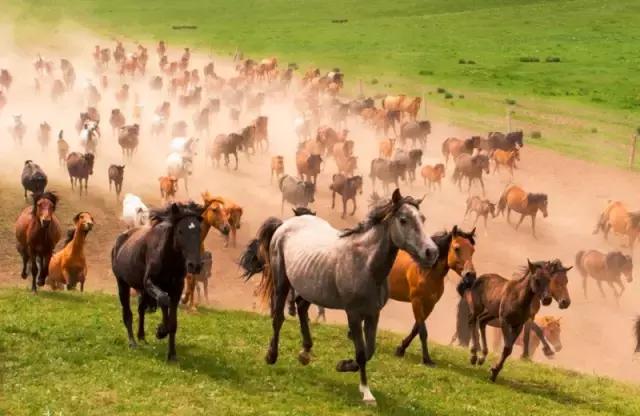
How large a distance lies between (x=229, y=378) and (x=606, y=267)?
1837 cm

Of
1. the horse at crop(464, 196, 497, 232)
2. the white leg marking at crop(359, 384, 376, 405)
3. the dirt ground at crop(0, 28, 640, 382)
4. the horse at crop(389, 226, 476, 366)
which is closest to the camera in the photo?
the white leg marking at crop(359, 384, 376, 405)

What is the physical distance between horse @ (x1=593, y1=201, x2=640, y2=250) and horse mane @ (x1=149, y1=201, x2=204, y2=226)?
75.9 ft

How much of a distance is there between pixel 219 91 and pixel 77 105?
10.0 m

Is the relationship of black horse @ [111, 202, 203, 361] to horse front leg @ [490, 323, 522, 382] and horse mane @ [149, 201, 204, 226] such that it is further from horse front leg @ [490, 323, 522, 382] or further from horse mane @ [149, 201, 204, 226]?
horse front leg @ [490, 323, 522, 382]

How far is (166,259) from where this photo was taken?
40.5 feet

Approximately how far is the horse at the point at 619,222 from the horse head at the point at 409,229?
22610 mm

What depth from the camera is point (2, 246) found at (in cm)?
2562

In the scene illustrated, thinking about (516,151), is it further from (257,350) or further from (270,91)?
(257,350)

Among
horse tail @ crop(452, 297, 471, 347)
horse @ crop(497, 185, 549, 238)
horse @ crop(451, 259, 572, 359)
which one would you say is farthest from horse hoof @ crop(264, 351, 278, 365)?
horse @ crop(497, 185, 549, 238)

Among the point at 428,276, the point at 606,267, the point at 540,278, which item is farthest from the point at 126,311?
the point at 606,267

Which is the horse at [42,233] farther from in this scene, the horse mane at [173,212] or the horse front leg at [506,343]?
the horse front leg at [506,343]

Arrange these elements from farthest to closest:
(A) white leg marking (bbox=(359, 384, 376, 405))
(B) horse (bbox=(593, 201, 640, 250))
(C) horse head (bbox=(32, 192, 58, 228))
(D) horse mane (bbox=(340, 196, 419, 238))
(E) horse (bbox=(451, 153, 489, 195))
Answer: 1. (E) horse (bbox=(451, 153, 489, 195))
2. (B) horse (bbox=(593, 201, 640, 250))
3. (C) horse head (bbox=(32, 192, 58, 228))
4. (A) white leg marking (bbox=(359, 384, 376, 405))
5. (D) horse mane (bbox=(340, 196, 419, 238))

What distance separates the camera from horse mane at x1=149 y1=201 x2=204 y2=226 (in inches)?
484

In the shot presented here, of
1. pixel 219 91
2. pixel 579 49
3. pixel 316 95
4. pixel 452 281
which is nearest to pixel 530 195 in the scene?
pixel 452 281
